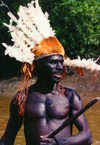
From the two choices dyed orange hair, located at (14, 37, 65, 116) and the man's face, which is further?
dyed orange hair, located at (14, 37, 65, 116)

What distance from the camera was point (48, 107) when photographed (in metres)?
4.39

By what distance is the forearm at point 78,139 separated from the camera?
4.07 m

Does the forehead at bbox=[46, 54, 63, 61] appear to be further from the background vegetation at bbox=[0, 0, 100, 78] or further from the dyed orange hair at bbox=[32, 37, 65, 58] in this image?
the background vegetation at bbox=[0, 0, 100, 78]

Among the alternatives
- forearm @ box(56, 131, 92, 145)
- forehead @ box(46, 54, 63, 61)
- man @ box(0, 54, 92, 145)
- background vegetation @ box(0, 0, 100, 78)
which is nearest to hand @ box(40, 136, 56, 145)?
forearm @ box(56, 131, 92, 145)

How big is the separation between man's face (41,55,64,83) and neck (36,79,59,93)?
0.10 m

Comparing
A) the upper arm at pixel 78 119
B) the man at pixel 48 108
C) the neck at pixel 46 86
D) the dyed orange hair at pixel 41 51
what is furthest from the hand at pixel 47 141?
the neck at pixel 46 86

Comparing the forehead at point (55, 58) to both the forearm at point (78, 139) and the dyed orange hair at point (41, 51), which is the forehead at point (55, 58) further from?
the forearm at point (78, 139)

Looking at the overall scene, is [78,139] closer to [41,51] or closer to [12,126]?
[12,126]

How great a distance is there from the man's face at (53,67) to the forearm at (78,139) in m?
0.57

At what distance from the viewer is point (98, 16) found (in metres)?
23.1

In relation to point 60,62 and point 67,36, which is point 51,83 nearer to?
point 60,62

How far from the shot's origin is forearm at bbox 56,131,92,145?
407cm

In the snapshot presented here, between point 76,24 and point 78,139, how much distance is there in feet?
64.3

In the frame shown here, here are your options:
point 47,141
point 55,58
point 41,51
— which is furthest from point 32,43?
point 47,141
